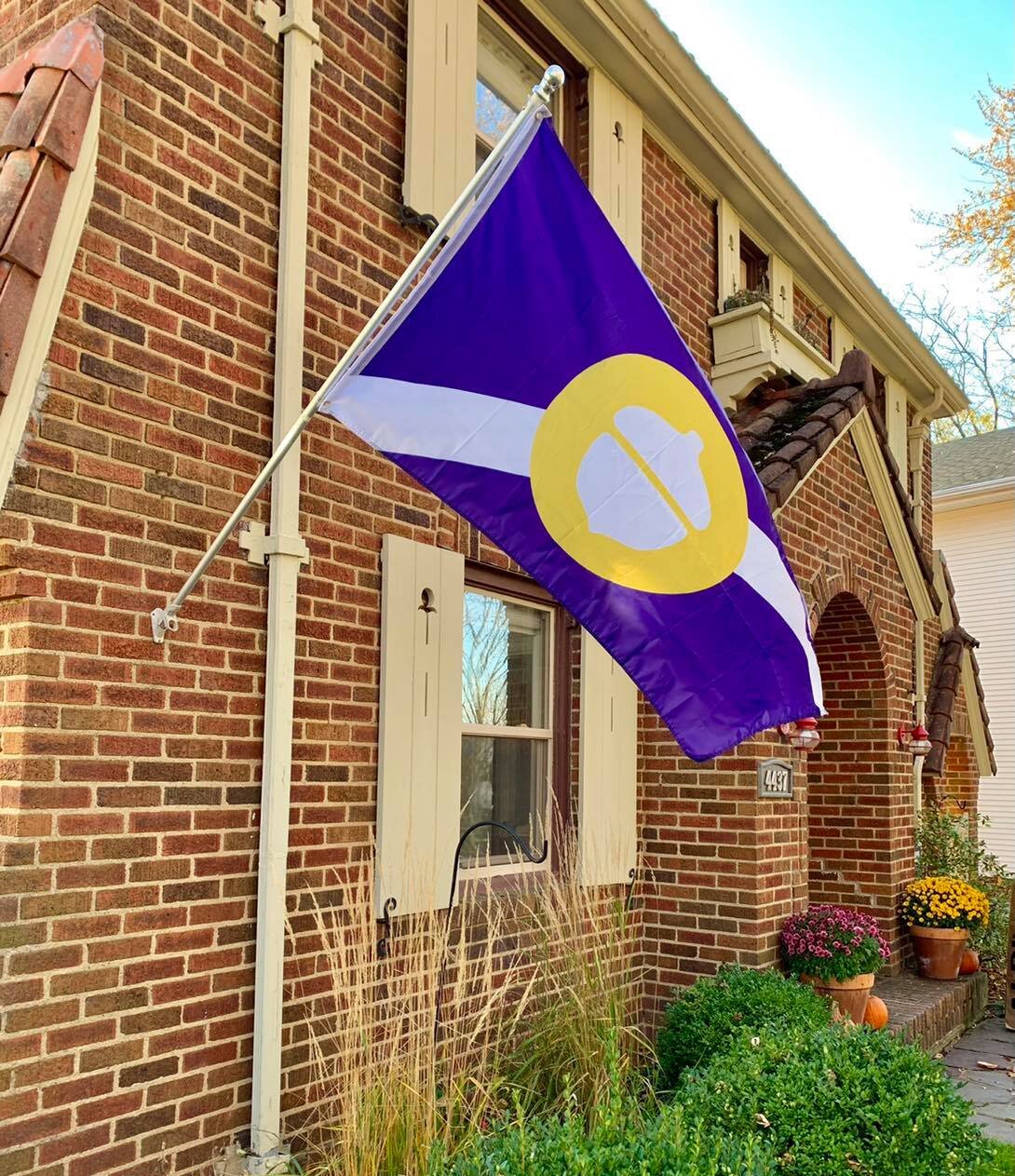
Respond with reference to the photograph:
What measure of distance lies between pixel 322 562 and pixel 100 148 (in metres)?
1.55

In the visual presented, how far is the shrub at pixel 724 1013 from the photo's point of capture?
185 inches

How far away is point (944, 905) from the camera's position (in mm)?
7867

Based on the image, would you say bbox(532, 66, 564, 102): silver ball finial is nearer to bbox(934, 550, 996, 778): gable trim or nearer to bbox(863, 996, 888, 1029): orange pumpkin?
bbox(863, 996, 888, 1029): orange pumpkin

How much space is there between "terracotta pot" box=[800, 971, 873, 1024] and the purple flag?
112 inches

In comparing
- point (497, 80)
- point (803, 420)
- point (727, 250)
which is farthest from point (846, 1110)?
point (727, 250)

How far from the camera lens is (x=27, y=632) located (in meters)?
2.83

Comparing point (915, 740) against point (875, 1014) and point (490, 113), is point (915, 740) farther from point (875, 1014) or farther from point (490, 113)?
point (490, 113)

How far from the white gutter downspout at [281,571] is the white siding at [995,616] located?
16.2 meters

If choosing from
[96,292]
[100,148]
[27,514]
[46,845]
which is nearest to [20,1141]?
[46,845]

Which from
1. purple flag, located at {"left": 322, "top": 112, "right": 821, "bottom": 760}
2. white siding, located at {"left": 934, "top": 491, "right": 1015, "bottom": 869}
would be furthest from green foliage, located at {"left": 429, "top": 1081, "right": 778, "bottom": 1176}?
white siding, located at {"left": 934, "top": 491, "right": 1015, "bottom": 869}

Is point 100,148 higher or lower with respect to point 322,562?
higher

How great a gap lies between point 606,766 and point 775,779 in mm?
976

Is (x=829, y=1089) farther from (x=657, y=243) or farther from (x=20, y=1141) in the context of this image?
(x=657, y=243)

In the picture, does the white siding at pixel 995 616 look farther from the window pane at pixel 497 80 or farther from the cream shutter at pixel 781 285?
the window pane at pixel 497 80
